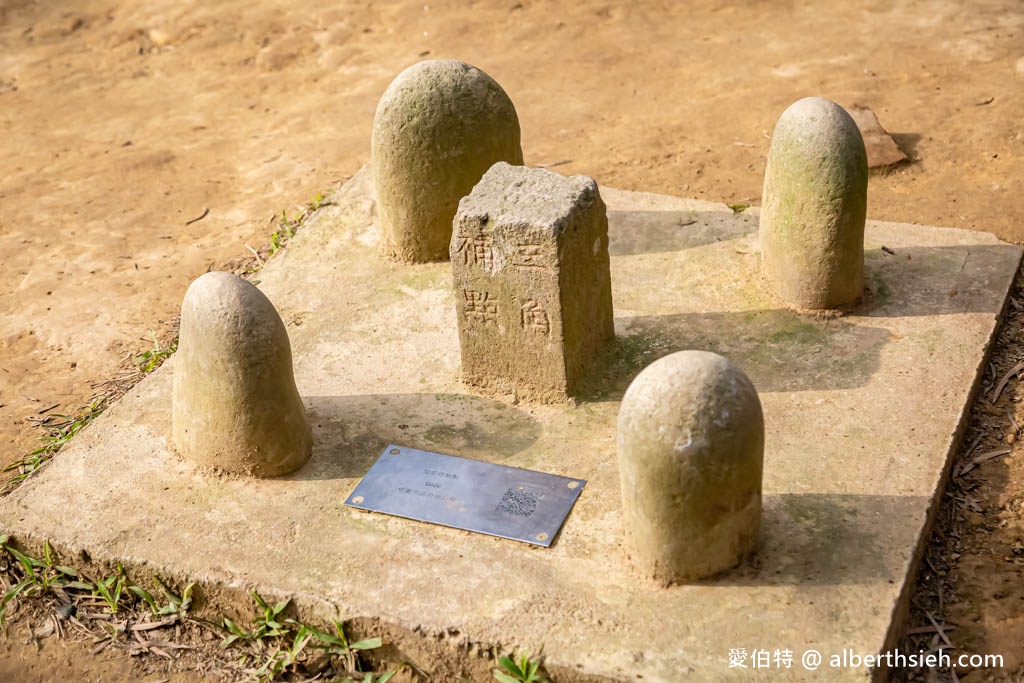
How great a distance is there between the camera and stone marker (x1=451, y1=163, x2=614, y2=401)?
17.6 feet

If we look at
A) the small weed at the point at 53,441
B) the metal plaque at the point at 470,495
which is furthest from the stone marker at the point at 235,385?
the small weed at the point at 53,441

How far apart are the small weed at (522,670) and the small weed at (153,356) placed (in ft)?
10.7

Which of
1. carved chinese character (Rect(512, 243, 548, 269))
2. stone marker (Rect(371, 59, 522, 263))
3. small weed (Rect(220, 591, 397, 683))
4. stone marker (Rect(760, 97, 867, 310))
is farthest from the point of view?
stone marker (Rect(371, 59, 522, 263))

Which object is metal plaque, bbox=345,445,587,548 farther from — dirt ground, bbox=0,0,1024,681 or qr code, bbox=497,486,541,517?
dirt ground, bbox=0,0,1024,681

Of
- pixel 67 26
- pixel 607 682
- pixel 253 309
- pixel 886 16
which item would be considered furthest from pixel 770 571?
pixel 67 26

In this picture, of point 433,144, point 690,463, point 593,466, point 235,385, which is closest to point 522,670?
point 690,463

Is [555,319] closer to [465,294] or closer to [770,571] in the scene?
[465,294]

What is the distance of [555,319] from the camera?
5465mm

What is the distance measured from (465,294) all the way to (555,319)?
1.63 feet

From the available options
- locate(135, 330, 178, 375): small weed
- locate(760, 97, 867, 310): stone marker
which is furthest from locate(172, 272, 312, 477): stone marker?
locate(760, 97, 867, 310): stone marker

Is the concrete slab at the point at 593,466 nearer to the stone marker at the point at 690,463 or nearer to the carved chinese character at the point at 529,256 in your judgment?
the stone marker at the point at 690,463

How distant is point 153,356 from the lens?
6.75 metres

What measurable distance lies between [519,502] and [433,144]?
2568 millimetres

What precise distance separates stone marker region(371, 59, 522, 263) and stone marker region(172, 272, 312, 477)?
1871 millimetres
